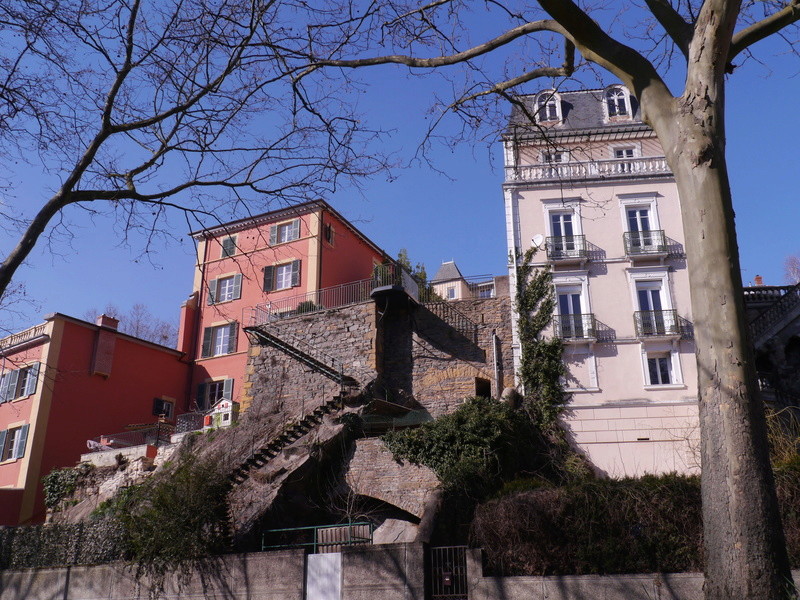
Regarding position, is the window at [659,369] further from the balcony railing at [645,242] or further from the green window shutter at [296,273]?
the green window shutter at [296,273]

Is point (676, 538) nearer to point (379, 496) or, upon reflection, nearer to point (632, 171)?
point (379, 496)

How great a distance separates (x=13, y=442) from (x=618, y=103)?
2587 centimetres

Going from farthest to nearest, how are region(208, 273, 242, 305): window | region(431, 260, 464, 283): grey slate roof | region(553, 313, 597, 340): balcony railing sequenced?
region(431, 260, 464, 283): grey slate roof, region(208, 273, 242, 305): window, region(553, 313, 597, 340): balcony railing

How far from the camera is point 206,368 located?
102ft

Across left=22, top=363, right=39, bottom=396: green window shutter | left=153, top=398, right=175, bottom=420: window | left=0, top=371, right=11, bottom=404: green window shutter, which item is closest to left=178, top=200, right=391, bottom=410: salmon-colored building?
left=153, top=398, right=175, bottom=420: window

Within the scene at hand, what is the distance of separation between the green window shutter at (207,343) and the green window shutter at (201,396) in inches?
52.0

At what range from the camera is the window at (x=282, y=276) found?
3011 centimetres

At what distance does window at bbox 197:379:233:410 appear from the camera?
3002cm

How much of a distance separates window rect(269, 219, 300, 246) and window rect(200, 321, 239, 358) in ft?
13.5

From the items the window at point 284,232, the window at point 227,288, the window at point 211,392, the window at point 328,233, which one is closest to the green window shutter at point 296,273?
the window at point 284,232

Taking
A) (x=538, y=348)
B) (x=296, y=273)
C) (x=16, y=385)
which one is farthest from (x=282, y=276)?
(x=538, y=348)

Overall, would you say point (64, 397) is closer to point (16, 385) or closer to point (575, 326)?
point (16, 385)

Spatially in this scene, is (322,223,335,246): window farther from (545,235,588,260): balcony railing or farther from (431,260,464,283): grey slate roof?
(431,260,464,283): grey slate roof

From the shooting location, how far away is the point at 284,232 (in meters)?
31.6
